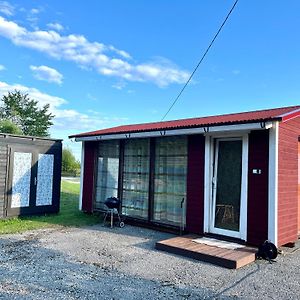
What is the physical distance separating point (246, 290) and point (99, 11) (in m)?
10.4

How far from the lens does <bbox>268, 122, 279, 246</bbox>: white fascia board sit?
575 centimetres

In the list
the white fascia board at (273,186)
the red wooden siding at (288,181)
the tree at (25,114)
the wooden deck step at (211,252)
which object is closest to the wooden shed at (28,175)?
the wooden deck step at (211,252)

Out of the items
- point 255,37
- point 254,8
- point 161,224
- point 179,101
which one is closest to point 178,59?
point 179,101

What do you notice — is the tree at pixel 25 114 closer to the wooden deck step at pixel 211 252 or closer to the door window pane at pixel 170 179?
the door window pane at pixel 170 179

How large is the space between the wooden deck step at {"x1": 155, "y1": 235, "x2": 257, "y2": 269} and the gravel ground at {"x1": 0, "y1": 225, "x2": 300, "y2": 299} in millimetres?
142

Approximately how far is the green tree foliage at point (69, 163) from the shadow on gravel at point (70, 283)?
2864 centimetres

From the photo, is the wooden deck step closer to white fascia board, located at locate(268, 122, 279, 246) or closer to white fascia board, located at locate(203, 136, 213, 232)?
white fascia board, located at locate(268, 122, 279, 246)

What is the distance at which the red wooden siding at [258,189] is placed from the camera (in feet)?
19.5

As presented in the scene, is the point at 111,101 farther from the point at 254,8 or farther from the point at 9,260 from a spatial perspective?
the point at 9,260

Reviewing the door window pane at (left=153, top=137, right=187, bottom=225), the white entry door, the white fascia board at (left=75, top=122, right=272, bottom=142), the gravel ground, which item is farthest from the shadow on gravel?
the white fascia board at (left=75, top=122, right=272, bottom=142)

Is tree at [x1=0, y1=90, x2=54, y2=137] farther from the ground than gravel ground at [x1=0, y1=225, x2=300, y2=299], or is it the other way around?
Answer: tree at [x1=0, y1=90, x2=54, y2=137]

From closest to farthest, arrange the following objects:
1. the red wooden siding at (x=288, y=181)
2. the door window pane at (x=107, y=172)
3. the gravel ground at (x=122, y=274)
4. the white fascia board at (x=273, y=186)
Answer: the gravel ground at (x=122, y=274), the white fascia board at (x=273, y=186), the red wooden siding at (x=288, y=181), the door window pane at (x=107, y=172)

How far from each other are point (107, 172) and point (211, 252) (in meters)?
4.65

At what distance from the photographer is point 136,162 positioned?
333 inches
